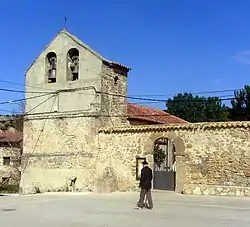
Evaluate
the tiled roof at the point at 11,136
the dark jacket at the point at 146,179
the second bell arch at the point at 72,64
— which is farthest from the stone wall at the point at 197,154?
the tiled roof at the point at 11,136

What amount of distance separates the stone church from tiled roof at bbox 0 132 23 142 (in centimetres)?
1453

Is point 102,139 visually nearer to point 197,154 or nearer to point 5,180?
point 197,154

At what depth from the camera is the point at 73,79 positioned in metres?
26.8

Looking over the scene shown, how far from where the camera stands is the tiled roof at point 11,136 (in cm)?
4191

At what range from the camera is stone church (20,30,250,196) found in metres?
20.8

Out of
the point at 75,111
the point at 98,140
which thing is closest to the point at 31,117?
the point at 75,111

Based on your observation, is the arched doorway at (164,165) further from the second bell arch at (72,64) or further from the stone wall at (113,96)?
the second bell arch at (72,64)

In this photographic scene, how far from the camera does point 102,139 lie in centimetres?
2462

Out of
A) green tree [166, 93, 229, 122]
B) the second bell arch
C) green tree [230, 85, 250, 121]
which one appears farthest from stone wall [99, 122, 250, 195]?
green tree [166, 93, 229, 122]

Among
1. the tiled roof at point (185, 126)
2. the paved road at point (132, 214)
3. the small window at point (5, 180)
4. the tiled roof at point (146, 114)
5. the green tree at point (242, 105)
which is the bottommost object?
the small window at point (5, 180)

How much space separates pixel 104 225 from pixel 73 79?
16.3m

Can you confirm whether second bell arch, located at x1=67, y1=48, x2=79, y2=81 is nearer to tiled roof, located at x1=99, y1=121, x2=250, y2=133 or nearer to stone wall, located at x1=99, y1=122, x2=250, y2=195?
tiled roof, located at x1=99, y1=121, x2=250, y2=133

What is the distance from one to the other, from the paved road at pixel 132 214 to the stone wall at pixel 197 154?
1.81 metres

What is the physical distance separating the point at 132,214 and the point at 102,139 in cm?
1092
